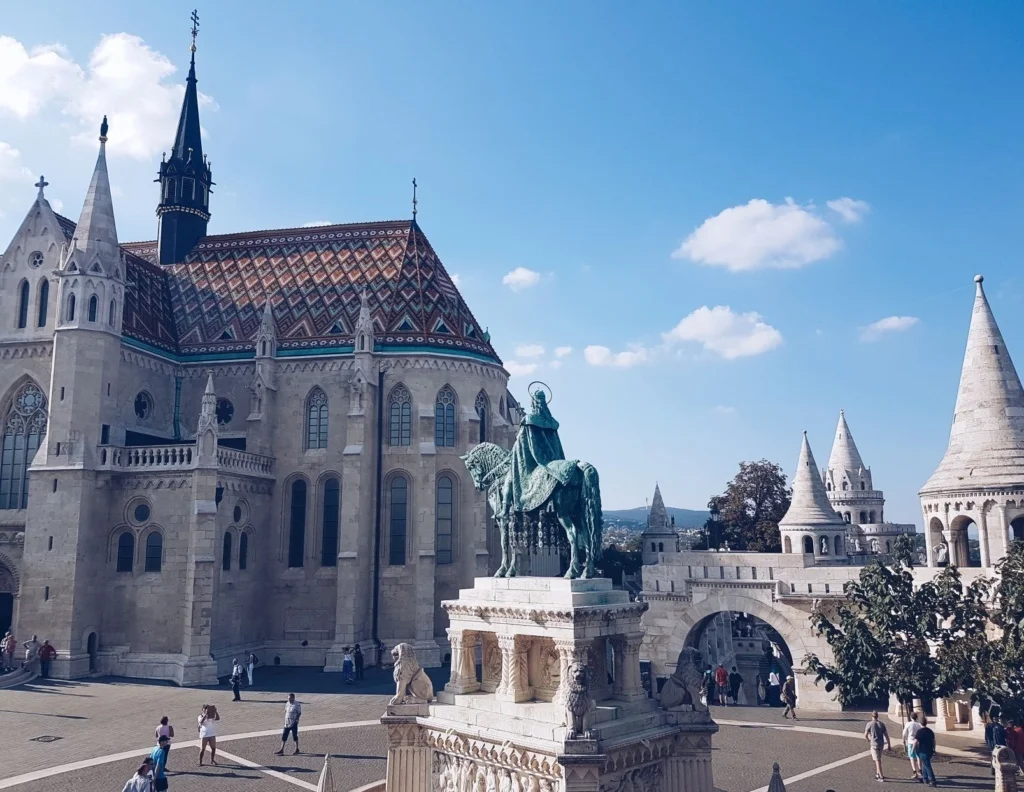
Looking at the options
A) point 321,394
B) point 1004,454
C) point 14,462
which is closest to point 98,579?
point 14,462

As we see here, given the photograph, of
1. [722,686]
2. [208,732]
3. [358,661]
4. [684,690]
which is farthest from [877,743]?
[358,661]

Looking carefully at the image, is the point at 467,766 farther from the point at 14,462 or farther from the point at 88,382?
the point at 14,462

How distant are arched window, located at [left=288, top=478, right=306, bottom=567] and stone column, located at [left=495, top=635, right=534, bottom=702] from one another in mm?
22888

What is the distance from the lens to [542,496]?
12062 millimetres

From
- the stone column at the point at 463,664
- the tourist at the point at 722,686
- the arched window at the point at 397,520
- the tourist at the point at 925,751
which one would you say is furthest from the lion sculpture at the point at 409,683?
the arched window at the point at 397,520

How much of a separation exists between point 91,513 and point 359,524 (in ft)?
30.9

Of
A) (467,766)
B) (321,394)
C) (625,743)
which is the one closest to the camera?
(625,743)

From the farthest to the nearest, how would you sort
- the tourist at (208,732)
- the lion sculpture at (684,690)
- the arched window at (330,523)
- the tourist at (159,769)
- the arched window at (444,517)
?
the arched window at (444,517)
the arched window at (330,523)
the tourist at (208,732)
the tourist at (159,769)
the lion sculpture at (684,690)

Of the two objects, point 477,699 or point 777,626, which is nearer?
point 477,699

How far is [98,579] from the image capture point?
90.9 ft

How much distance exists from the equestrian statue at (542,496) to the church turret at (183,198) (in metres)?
32.2

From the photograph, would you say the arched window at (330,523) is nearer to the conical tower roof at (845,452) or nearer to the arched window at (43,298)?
the arched window at (43,298)

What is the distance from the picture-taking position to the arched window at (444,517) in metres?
32.9

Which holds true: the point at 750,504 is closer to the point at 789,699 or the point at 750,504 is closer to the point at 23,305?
the point at 789,699
